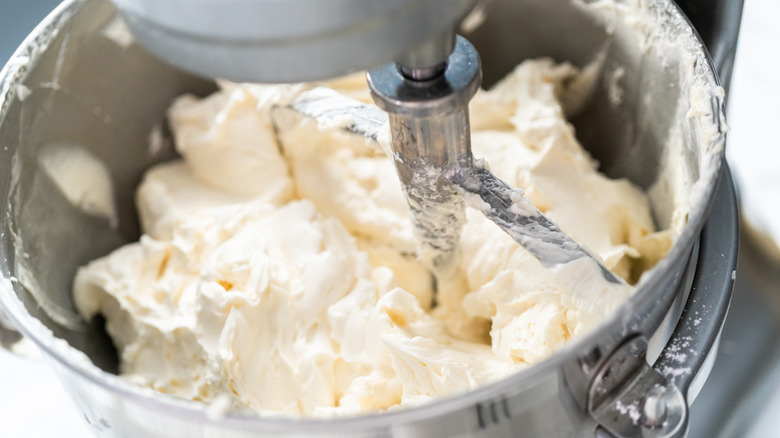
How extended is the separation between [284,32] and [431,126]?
18 cm

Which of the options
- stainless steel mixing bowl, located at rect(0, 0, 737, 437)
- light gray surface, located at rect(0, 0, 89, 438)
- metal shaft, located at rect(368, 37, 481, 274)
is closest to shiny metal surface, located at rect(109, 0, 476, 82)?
metal shaft, located at rect(368, 37, 481, 274)

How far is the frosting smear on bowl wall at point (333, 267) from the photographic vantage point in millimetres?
679

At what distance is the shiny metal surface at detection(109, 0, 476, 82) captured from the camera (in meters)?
0.36

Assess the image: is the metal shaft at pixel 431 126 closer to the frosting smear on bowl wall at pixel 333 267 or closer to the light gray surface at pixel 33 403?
the frosting smear on bowl wall at pixel 333 267

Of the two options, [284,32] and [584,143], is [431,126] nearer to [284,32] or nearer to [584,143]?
[284,32]

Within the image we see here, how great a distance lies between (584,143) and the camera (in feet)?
3.03

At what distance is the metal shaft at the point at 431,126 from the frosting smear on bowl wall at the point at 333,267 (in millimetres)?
97

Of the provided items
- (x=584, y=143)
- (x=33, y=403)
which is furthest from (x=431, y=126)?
(x=33, y=403)

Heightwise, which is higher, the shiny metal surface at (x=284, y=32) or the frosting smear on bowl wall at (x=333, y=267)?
the shiny metal surface at (x=284, y=32)

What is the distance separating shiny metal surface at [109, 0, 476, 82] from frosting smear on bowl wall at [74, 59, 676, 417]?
0.85 ft

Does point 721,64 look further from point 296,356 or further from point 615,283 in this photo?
point 296,356

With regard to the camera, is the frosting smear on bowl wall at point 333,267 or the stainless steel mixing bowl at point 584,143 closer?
the stainless steel mixing bowl at point 584,143

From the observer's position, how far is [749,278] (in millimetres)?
778

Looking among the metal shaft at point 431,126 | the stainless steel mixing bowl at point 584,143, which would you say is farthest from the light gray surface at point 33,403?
A: the metal shaft at point 431,126
